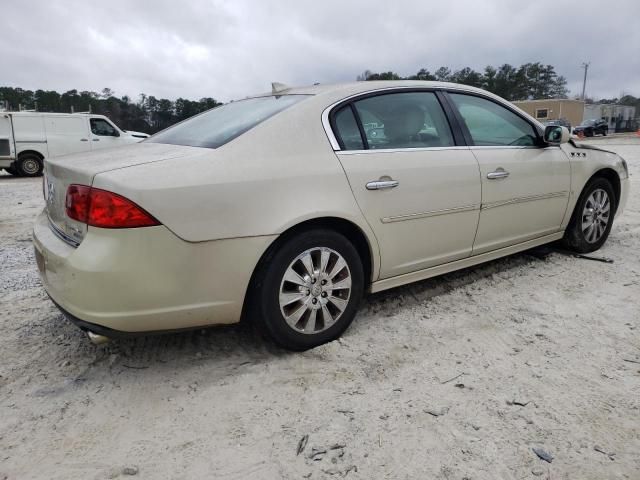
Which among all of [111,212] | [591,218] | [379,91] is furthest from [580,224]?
[111,212]

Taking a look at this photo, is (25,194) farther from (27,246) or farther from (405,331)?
(405,331)

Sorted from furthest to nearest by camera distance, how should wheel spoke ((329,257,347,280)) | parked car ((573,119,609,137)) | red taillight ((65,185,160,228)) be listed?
parked car ((573,119,609,137)) → wheel spoke ((329,257,347,280)) → red taillight ((65,185,160,228))

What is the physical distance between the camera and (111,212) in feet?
7.11

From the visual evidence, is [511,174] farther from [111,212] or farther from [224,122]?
[111,212]

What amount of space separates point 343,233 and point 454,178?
2.98ft

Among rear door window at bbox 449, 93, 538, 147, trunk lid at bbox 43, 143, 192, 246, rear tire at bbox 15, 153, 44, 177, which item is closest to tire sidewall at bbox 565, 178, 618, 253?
rear door window at bbox 449, 93, 538, 147

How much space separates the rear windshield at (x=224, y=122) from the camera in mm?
2697

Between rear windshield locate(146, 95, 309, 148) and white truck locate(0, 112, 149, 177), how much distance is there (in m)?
11.7

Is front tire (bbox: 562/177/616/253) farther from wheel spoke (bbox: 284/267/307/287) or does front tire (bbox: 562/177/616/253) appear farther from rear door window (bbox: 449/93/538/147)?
wheel spoke (bbox: 284/267/307/287)

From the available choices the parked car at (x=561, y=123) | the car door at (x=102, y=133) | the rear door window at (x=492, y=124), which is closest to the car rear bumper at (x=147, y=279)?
the rear door window at (x=492, y=124)

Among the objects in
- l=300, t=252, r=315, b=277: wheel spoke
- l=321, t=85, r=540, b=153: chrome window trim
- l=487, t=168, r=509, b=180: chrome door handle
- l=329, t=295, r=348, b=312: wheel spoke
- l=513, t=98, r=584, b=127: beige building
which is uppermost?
l=513, t=98, r=584, b=127: beige building

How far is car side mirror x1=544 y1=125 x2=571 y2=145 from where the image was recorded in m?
3.83

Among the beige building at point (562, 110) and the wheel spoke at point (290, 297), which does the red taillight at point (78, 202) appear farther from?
the beige building at point (562, 110)

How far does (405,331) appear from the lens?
3027 mm
